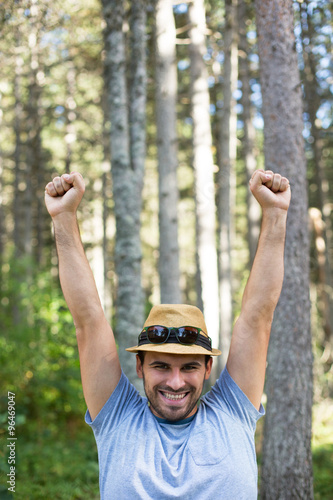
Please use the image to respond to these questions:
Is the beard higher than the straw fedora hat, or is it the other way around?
the straw fedora hat

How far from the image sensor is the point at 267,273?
2.66m

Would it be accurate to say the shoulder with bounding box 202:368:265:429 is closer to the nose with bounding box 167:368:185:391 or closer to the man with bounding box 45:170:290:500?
the man with bounding box 45:170:290:500

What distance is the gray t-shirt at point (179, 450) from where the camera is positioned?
2324mm

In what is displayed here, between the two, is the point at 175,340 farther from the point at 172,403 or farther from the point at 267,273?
the point at 267,273

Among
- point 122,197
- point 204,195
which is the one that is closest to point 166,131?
point 204,195

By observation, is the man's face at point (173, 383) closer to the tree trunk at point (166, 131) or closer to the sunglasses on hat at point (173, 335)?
the sunglasses on hat at point (173, 335)

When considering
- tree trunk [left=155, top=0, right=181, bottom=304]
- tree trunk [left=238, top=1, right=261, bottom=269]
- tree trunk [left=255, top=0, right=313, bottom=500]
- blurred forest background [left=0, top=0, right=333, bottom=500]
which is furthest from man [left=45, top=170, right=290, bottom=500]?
tree trunk [left=238, top=1, right=261, bottom=269]

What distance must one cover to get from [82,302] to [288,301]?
3.04 m

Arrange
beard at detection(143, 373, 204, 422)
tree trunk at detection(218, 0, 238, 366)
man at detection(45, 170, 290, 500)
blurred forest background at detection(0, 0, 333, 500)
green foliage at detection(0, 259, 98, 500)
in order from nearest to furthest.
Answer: man at detection(45, 170, 290, 500)
beard at detection(143, 373, 204, 422)
blurred forest background at detection(0, 0, 333, 500)
green foliage at detection(0, 259, 98, 500)
tree trunk at detection(218, 0, 238, 366)

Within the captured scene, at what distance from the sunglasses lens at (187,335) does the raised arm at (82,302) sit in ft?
1.17

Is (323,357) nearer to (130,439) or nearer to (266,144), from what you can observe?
(266,144)

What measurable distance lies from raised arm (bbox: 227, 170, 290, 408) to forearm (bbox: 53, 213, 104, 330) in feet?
2.44

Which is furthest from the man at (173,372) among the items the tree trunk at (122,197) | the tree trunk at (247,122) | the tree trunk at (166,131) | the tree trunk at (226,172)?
the tree trunk at (247,122)

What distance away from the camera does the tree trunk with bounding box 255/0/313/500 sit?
16.7 ft
